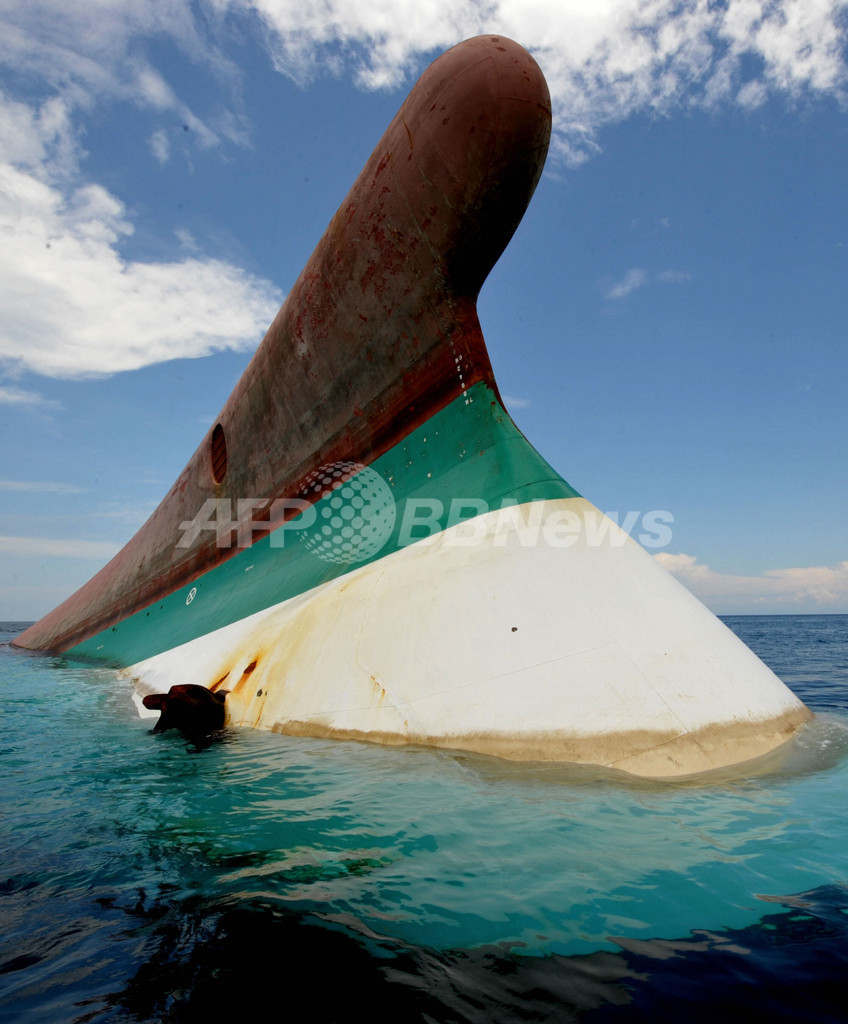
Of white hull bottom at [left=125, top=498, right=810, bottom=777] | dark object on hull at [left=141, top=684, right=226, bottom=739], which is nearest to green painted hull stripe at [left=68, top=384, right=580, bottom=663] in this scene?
white hull bottom at [left=125, top=498, right=810, bottom=777]

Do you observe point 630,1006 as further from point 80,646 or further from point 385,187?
point 80,646

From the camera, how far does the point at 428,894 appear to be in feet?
8.54

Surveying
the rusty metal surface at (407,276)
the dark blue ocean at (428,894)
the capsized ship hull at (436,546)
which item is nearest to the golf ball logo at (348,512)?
the capsized ship hull at (436,546)

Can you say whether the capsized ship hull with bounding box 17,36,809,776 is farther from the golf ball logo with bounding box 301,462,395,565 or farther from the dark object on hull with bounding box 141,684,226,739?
the dark object on hull with bounding box 141,684,226,739

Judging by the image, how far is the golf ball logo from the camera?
7.32 metres

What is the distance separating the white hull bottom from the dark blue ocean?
0.90 feet

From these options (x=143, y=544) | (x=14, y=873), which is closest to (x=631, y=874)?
(x=14, y=873)

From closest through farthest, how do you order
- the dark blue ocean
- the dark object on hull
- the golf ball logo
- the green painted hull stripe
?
the dark blue ocean
the green painted hull stripe
the dark object on hull
the golf ball logo

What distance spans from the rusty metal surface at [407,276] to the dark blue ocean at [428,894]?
15.7 feet

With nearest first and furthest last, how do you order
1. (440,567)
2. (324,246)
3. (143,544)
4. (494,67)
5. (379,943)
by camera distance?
(379,943) → (440,567) → (494,67) → (324,246) → (143,544)

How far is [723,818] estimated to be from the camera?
3.29 meters

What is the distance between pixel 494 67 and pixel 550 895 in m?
7.37

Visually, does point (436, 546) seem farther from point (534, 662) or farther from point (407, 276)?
point (407, 276)

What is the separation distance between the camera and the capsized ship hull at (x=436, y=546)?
14.8 feet
